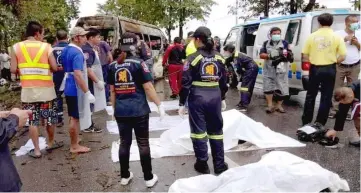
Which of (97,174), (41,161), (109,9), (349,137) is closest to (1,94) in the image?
(41,161)

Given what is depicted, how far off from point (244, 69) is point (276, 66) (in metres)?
→ 0.82

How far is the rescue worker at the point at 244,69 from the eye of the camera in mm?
8234

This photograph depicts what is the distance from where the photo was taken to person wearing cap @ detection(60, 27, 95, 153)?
5.14 m

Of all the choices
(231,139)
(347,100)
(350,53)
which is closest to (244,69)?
(350,53)

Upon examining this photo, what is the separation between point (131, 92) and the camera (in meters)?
4.03

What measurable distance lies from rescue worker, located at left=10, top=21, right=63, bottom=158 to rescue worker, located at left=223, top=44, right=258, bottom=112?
4.24m

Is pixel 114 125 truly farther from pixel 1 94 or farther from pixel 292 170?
pixel 1 94

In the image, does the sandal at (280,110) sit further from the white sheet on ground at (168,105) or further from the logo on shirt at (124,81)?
the logo on shirt at (124,81)

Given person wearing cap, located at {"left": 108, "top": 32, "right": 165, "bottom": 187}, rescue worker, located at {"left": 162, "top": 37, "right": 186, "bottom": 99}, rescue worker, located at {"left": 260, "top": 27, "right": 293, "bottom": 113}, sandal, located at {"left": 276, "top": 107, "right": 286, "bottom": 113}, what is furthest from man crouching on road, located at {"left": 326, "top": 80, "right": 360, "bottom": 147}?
rescue worker, located at {"left": 162, "top": 37, "right": 186, "bottom": 99}

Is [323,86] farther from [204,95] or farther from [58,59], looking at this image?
[58,59]

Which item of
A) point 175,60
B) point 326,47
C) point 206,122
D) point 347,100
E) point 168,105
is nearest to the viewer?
point 206,122

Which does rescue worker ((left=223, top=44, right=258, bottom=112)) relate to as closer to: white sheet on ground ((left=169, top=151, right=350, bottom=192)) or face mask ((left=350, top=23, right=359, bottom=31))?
face mask ((left=350, top=23, right=359, bottom=31))

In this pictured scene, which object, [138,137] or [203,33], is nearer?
[138,137]

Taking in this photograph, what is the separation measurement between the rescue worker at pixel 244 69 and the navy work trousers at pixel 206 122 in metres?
3.89
